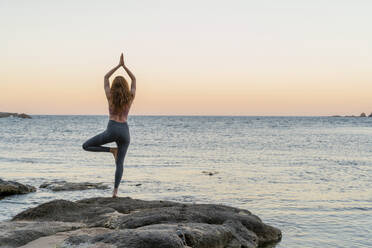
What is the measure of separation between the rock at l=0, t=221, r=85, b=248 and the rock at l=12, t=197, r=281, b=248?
0.96 ft

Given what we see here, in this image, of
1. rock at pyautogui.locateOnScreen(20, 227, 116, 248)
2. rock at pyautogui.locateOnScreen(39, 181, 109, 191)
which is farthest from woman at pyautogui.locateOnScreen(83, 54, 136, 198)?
rock at pyautogui.locateOnScreen(39, 181, 109, 191)

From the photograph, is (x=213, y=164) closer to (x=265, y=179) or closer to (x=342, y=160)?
(x=265, y=179)

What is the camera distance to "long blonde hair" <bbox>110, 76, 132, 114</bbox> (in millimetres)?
8375

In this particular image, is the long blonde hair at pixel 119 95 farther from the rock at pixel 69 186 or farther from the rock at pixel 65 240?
the rock at pixel 69 186

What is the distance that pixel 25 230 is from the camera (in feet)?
22.8

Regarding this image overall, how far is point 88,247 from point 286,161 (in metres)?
21.3

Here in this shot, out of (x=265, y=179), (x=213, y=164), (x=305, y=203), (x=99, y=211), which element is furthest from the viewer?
(x=213, y=164)

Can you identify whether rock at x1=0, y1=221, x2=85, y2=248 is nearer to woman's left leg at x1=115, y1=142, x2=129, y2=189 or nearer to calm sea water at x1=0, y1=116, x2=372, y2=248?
woman's left leg at x1=115, y1=142, x2=129, y2=189

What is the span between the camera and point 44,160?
2514 centimetres

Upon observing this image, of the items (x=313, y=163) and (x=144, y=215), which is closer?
(x=144, y=215)

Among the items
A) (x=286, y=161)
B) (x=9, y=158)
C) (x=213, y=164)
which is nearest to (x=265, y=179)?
(x=213, y=164)

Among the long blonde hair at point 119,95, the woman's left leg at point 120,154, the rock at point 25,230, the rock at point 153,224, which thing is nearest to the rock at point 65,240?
the rock at point 153,224

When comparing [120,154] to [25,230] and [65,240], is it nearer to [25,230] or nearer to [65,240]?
[25,230]

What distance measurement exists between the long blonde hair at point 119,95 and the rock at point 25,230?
7.44 ft
